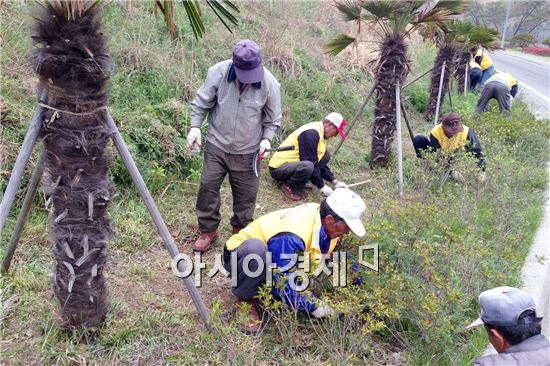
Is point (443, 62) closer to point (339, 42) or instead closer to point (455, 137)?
point (339, 42)

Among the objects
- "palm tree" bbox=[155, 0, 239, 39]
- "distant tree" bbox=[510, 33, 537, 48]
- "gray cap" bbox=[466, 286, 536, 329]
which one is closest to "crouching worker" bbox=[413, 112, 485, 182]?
"gray cap" bbox=[466, 286, 536, 329]

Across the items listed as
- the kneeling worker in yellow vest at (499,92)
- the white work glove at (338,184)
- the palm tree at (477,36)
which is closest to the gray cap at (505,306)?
the white work glove at (338,184)

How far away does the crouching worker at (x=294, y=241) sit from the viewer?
2.87m

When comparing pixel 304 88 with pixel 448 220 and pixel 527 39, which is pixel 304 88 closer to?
pixel 448 220

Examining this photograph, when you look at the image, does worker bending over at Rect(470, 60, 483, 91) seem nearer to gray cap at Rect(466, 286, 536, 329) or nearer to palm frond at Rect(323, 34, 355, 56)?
palm frond at Rect(323, 34, 355, 56)

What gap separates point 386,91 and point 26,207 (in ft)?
14.7

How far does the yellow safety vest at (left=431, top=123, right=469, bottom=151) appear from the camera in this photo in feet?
17.9

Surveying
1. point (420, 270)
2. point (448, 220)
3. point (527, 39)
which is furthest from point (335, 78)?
point (527, 39)

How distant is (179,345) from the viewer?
2861mm

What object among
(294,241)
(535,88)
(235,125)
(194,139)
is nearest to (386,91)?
(235,125)

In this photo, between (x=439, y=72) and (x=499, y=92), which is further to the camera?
(x=439, y=72)

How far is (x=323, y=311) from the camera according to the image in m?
2.92

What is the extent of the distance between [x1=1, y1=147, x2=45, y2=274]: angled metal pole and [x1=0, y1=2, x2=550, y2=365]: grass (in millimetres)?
157

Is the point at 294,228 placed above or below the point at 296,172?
above
